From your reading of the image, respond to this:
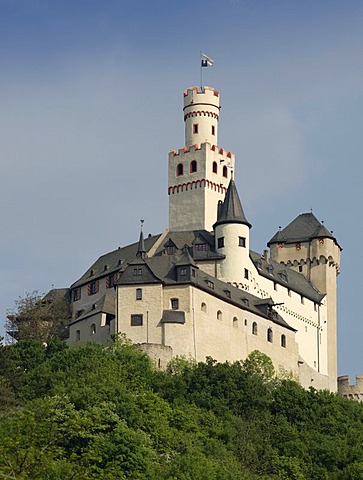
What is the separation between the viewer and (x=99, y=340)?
96.6 m

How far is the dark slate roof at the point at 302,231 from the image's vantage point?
120 meters

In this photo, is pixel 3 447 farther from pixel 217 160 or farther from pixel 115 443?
pixel 217 160

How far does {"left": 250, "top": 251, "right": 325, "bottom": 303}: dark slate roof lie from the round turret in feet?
33.1

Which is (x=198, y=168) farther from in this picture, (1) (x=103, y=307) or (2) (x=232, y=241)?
(1) (x=103, y=307)

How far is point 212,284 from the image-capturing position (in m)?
98.1

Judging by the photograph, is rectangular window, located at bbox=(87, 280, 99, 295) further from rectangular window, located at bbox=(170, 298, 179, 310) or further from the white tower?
rectangular window, located at bbox=(170, 298, 179, 310)

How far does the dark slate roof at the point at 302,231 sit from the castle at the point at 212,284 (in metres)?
0.10

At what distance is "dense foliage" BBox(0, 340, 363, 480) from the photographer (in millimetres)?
75625

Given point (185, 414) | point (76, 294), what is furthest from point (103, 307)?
point (76, 294)

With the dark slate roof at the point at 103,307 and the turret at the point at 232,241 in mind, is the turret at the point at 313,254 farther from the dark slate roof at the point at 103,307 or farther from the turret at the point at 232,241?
the dark slate roof at the point at 103,307

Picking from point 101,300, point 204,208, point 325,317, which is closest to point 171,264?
point 101,300

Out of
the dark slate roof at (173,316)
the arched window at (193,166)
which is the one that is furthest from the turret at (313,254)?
the dark slate roof at (173,316)

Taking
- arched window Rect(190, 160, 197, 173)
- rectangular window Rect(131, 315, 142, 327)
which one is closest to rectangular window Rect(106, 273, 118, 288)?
arched window Rect(190, 160, 197, 173)

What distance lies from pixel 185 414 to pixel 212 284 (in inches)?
546
